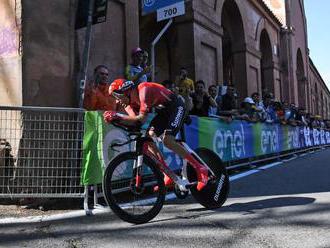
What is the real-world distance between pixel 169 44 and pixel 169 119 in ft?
36.9

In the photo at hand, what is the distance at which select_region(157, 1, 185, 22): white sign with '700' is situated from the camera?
29.5 feet

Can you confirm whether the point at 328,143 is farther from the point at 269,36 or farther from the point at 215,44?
the point at 215,44

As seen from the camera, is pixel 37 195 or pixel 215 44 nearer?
pixel 37 195

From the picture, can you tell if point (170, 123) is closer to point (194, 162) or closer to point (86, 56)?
point (194, 162)

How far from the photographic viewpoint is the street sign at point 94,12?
733 centimetres

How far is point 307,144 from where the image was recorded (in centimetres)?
1991

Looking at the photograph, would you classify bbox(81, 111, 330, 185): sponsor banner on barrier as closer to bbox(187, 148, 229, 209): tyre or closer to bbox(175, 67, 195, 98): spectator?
bbox(187, 148, 229, 209): tyre

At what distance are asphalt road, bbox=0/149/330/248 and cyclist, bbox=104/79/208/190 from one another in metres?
0.61

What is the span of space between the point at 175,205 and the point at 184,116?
1.33 m

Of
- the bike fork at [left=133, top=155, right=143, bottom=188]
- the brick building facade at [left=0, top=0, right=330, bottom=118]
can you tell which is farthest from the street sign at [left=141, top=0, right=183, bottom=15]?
the bike fork at [left=133, top=155, right=143, bottom=188]

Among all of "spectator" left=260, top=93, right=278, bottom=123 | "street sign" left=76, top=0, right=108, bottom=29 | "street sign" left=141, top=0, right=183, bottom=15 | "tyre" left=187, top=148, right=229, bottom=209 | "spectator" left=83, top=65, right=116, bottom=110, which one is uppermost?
"street sign" left=141, top=0, right=183, bottom=15

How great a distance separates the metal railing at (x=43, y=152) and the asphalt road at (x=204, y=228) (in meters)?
0.78

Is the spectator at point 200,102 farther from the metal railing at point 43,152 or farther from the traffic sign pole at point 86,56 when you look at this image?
the metal railing at point 43,152

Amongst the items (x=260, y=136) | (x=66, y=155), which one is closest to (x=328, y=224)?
(x=66, y=155)
